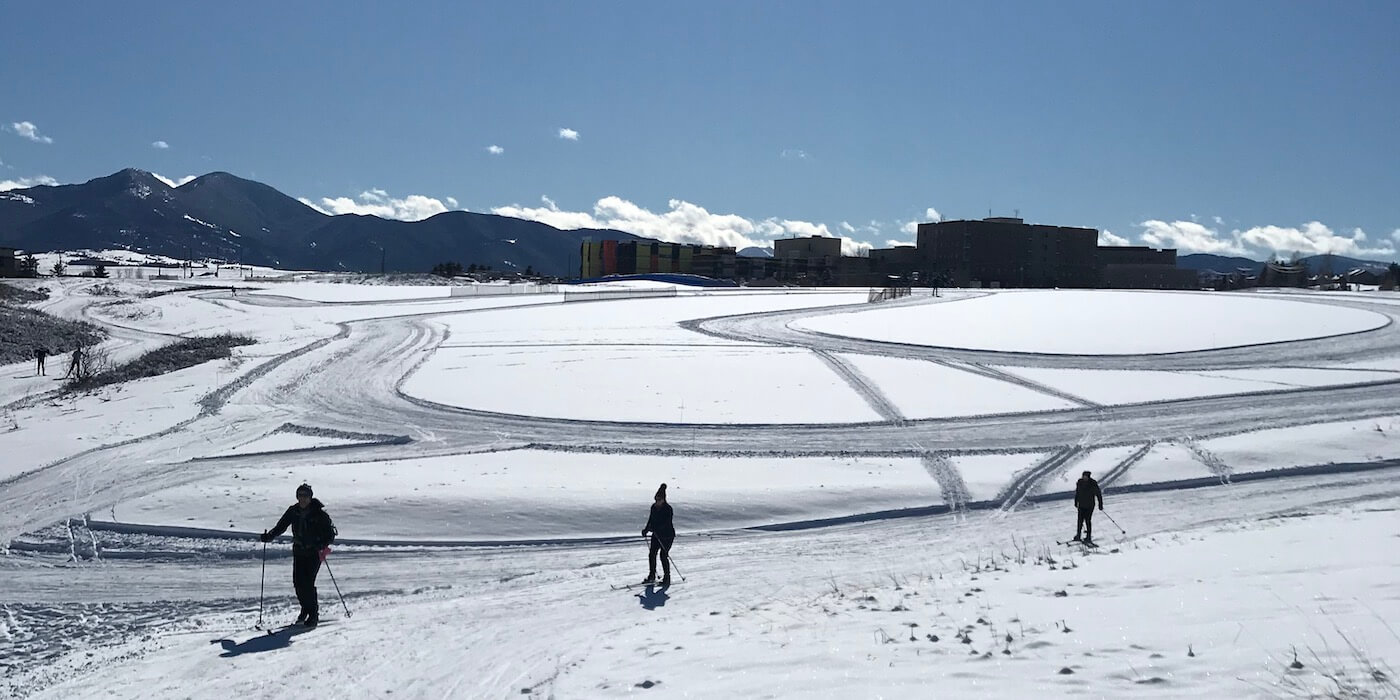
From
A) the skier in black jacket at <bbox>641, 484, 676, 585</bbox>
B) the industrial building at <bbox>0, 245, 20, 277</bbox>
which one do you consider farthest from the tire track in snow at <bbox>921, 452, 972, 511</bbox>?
the industrial building at <bbox>0, 245, 20, 277</bbox>

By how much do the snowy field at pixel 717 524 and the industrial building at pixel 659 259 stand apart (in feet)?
379

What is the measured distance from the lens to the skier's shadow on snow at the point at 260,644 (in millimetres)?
9336

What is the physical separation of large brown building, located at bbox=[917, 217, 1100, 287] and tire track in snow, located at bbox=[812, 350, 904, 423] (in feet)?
337

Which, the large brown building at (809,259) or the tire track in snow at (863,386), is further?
the large brown building at (809,259)

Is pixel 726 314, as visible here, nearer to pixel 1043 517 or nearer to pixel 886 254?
pixel 1043 517

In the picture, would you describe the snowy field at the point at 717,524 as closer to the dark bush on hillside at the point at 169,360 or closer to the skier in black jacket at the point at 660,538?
the skier in black jacket at the point at 660,538

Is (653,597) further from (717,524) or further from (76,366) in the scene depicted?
(76,366)

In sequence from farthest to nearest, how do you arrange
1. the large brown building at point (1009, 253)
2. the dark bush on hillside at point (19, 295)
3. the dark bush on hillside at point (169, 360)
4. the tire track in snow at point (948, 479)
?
1. the large brown building at point (1009, 253)
2. the dark bush on hillside at point (19, 295)
3. the dark bush on hillside at point (169, 360)
4. the tire track in snow at point (948, 479)

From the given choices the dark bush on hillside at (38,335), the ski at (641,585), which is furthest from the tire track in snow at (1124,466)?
the dark bush on hillside at (38,335)

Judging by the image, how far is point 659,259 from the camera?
502 feet

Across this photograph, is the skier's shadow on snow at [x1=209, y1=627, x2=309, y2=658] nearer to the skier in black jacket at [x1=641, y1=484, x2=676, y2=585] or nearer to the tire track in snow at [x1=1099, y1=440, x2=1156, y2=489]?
the skier in black jacket at [x1=641, y1=484, x2=676, y2=585]

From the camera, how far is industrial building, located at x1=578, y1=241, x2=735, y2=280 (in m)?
152

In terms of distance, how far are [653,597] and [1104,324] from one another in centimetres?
4366

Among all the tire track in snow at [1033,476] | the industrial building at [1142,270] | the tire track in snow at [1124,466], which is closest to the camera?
the tire track in snow at [1033,476]
